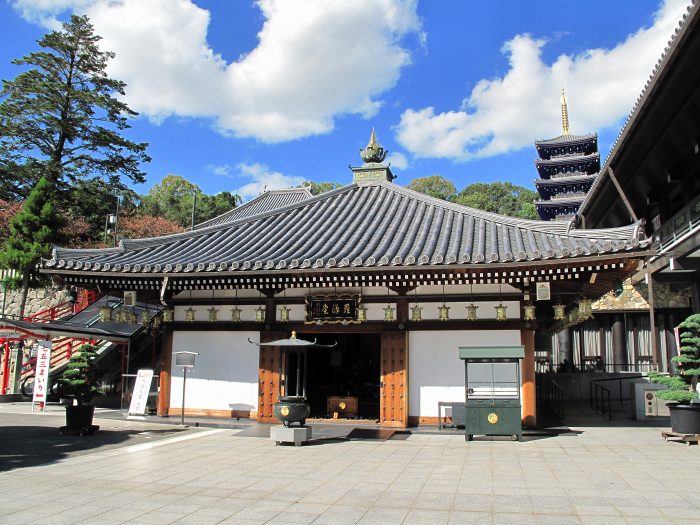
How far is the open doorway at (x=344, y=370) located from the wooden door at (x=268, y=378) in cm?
282

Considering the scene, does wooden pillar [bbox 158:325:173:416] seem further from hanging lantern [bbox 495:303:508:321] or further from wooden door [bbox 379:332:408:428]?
hanging lantern [bbox 495:303:508:321]

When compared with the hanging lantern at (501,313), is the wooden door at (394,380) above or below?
below

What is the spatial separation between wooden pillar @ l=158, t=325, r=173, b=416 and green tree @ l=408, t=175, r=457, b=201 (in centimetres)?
4918

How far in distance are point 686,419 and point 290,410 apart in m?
8.53

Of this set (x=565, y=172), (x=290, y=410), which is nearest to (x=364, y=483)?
(x=290, y=410)

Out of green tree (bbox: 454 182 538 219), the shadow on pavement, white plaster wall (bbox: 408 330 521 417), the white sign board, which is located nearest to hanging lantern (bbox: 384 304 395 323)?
white plaster wall (bbox: 408 330 521 417)

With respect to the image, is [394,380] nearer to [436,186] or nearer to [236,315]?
[236,315]

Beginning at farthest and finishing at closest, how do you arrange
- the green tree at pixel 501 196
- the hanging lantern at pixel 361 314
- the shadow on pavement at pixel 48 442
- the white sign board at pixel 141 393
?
the green tree at pixel 501 196 < the white sign board at pixel 141 393 < the hanging lantern at pixel 361 314 < the shadow on pavement at pixel 48 442

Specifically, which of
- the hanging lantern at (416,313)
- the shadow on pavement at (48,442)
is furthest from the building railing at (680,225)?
the shadow on pavement at (48,442)

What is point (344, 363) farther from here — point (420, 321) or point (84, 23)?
point (84, 23)

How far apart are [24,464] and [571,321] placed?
1388 centimetres

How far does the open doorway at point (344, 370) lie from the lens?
19208mm

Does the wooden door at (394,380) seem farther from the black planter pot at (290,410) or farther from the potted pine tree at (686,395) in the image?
the potted pine tree at (686,395)

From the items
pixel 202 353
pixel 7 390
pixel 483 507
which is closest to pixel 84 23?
pixel 7 390
